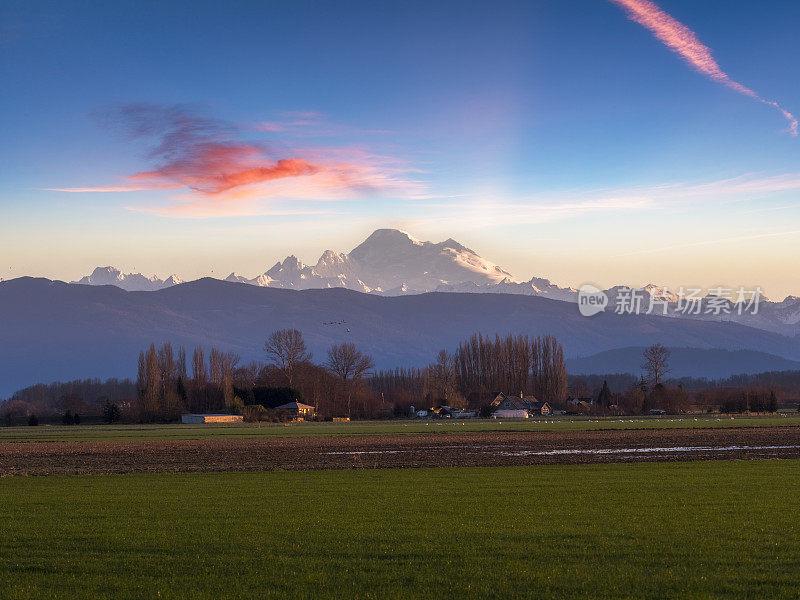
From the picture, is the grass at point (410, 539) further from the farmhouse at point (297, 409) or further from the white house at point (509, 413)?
the white house at point (509, 413)

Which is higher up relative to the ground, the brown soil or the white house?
the brown soil

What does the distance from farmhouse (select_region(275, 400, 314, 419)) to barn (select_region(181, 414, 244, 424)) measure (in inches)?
306

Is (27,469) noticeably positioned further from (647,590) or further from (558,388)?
(558,388)

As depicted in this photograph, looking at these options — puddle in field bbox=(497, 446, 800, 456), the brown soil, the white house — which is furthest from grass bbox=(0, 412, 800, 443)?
the white house

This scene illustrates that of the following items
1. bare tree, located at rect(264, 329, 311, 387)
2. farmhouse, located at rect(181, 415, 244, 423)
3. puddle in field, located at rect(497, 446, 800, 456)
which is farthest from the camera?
bare tree, located at rect(264, 329, 311, 387)

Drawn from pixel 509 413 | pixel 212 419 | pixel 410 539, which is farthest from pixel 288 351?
pixel 410 539

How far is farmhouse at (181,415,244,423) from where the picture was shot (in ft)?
412

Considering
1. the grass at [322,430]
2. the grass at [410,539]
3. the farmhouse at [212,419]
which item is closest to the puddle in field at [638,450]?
the grass at [410,539]

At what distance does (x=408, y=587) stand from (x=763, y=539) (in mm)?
8341

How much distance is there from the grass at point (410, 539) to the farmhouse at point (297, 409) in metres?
104

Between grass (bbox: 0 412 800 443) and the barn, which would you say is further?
the barn

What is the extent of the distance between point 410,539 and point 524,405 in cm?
13967

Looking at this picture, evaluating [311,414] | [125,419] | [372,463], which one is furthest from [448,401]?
[372,463]

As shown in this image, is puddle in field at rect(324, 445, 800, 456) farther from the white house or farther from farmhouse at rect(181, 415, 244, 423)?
the white house
